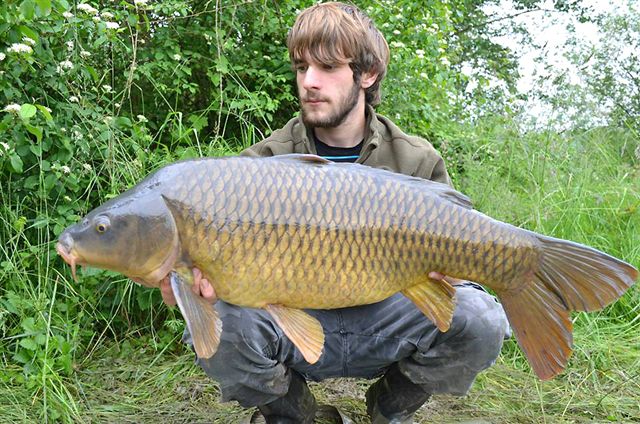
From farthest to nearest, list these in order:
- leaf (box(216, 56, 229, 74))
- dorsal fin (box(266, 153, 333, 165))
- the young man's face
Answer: leaf (box(216, 56, 229, 74)) → the young man's face → dorsal fin (box(266, 153, 333, 165))

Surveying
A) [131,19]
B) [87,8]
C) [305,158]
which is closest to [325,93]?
[305,158]

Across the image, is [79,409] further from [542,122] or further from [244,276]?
[542,122]

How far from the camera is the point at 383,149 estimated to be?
7.14ft

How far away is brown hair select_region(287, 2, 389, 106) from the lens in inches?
83.7

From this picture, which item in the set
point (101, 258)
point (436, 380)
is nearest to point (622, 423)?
point (436, 380)

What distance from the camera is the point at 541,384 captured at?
2.53 m

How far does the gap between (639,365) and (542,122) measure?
1.64m

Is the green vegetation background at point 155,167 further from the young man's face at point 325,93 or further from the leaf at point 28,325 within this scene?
the young man's face at point 325,93

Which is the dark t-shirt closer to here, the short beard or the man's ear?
the short beard

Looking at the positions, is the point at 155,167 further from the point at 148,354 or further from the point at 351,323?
the point at 351,323

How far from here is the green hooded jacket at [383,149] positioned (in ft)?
6.97

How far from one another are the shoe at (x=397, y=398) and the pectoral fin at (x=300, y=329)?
A: 1.61 ft

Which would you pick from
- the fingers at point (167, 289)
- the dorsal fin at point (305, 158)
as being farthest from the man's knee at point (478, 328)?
the fingers at point (167, 289)

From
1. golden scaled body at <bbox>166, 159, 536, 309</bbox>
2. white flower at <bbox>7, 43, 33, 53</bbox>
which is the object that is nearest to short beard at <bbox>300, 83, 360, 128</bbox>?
golden scaled body at <bbox>166, 159, 536, 309</bbox>
